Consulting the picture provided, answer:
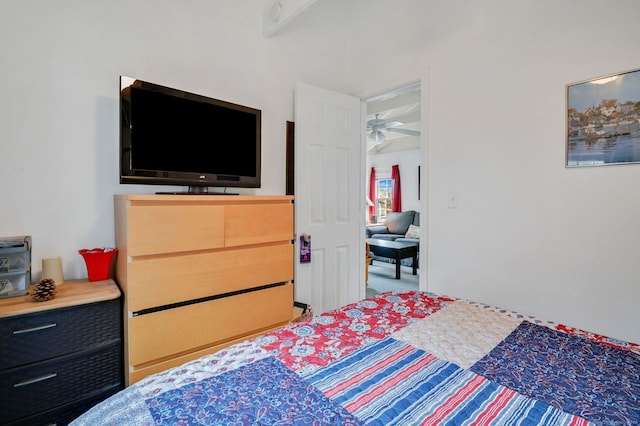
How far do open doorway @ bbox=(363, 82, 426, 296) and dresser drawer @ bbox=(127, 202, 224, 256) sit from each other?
6.25 feet

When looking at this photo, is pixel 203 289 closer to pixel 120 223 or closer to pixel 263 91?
pixel 120 223

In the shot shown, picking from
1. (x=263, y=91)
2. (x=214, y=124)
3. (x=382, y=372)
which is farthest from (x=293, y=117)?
(x=382, y=372)

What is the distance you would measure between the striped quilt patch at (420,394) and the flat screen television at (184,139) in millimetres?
1399

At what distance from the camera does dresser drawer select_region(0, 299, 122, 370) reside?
1235 mm

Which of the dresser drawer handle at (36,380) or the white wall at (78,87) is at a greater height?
the white wall at (78,87)

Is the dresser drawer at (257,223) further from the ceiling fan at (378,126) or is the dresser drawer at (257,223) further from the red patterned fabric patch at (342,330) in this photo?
the ceiling fan at (378,126)

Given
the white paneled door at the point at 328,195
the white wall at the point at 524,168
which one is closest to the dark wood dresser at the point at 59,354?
the white paneled door at the point at 328,195

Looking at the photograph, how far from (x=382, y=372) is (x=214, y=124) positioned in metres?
1.67

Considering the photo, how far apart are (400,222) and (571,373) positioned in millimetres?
5671

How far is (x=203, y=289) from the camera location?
1693 millimetres

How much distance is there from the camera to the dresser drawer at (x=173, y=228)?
4.85 feet

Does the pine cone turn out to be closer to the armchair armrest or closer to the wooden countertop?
the wooden countertop

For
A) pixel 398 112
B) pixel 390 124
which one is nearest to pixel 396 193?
pixel 398 112

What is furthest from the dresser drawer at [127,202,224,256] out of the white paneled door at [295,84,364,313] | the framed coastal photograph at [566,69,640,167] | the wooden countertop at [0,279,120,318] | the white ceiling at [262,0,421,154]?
the framed coastal photograph at [566,69,640,167]
